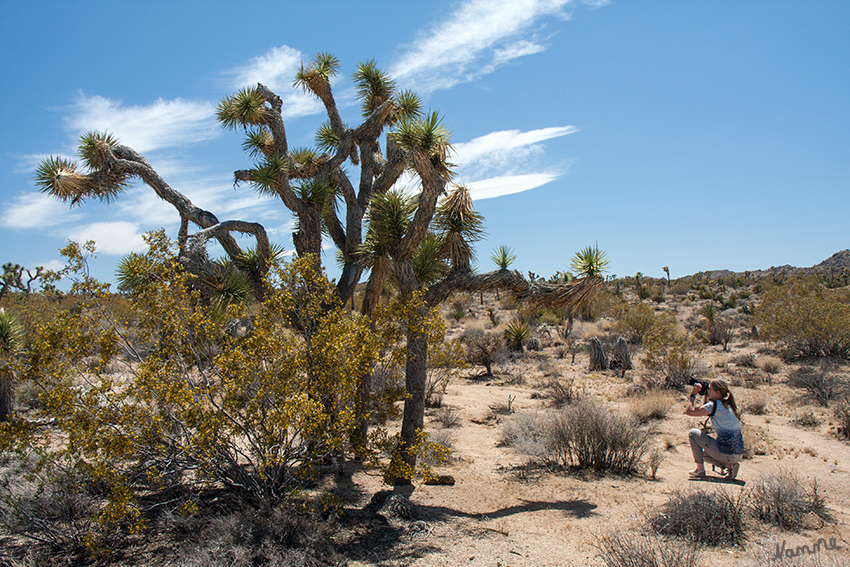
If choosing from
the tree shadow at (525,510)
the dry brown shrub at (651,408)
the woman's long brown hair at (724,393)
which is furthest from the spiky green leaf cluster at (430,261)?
the dry brown shrub at (651,408)

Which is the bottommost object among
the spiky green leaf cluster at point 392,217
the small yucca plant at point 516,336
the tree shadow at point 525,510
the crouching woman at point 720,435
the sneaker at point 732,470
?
the tree shadow at point 525,510

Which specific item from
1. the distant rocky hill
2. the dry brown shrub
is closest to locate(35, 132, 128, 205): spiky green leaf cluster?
the dry brown shrub

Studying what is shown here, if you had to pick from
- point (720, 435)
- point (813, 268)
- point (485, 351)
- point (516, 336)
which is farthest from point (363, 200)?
point (813, 268)

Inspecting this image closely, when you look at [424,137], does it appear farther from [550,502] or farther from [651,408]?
[651,408]

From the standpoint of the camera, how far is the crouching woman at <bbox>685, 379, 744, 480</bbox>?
692cm

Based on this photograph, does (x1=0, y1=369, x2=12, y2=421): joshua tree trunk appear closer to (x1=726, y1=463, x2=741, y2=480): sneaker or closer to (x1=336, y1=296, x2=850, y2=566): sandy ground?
(x1=336, y1=296, x2=850, y2=566): sandy ground

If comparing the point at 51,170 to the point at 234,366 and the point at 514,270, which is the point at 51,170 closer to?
the point at 234,366

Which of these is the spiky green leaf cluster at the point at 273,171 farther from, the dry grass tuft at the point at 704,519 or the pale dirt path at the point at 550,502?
the dry grass tuft at the point at 704,519

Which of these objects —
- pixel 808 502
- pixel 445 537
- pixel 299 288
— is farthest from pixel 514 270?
pixel 808 502

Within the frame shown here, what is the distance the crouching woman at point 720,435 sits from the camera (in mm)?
6918

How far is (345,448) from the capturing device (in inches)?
255

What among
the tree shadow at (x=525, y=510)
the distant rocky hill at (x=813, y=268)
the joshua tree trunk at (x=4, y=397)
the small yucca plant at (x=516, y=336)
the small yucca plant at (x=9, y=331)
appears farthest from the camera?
the distant rocky hill at (x=813, y=268)

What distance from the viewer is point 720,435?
7043mm

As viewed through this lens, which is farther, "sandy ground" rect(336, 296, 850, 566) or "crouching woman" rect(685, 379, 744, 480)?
"crouching woman" rect(685, 379, 744, 480)
